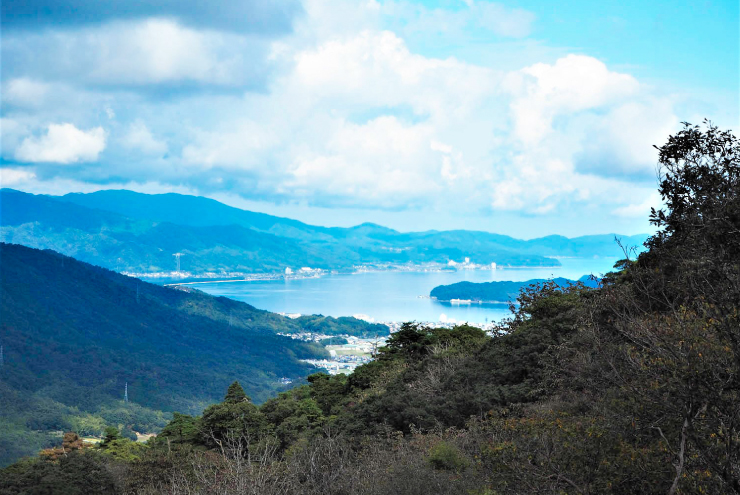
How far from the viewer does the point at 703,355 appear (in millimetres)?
4180

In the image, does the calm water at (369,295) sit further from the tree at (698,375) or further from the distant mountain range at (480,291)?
the tree at (698,375)

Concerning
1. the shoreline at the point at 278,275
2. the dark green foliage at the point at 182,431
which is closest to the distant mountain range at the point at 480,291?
the shoreline at the point at 278,275

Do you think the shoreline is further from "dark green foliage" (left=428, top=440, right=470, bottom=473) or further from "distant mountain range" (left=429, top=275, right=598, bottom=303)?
"dark green foliage" (left=428, top=440, right=470, bottom=473)

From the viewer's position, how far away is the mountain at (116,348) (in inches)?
2116

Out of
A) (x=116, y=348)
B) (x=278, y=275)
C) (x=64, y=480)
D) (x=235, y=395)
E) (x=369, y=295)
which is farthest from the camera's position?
(x=278, y=275)

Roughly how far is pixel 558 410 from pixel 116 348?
78.0m

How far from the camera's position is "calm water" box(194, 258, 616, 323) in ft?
278

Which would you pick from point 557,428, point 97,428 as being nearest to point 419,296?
point 97,428

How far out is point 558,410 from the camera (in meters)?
8.97

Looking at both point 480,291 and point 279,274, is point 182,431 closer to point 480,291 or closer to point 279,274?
point 480,291

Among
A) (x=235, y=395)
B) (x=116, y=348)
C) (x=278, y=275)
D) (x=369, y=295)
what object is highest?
(x=278, y=275)

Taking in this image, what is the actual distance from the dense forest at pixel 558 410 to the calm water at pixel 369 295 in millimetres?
46597

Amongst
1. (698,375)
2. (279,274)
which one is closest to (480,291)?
(698,375)

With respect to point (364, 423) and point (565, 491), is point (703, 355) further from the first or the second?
point (364, 423)
